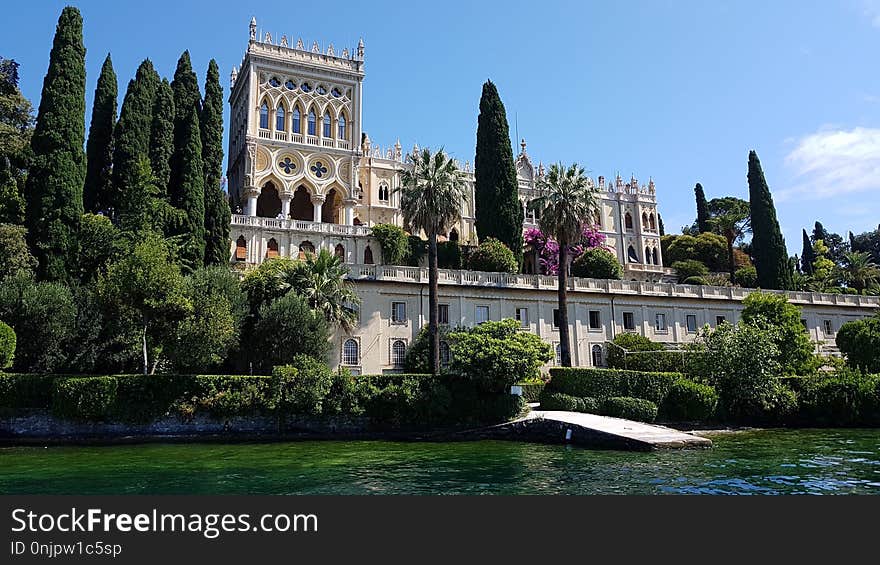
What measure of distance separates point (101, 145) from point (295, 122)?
18.2m

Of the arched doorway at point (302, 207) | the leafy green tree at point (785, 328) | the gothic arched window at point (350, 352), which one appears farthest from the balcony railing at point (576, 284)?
the arched doorway at point (302, 207)

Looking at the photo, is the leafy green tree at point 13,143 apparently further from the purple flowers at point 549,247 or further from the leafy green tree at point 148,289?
the purple flowers at point 549,247

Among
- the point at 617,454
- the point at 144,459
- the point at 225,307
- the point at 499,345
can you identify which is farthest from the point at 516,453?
the point at 225,307

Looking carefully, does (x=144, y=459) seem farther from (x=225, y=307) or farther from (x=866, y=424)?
(x=866, y=424)

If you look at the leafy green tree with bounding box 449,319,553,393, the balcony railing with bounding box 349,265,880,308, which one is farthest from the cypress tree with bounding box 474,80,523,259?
the leafy green tree with bounding box 449,319,553,393

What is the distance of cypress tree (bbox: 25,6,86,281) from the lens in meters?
33.8

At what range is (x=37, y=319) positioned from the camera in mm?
29969

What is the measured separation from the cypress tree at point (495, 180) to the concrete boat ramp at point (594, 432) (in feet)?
73.0

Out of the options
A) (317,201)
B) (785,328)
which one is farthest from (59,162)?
(785,328)

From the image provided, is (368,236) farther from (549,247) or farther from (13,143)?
(13,143)

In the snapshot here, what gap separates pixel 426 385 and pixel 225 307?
10.1 m

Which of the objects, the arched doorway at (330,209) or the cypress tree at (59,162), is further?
the arched doorway at (330,209)

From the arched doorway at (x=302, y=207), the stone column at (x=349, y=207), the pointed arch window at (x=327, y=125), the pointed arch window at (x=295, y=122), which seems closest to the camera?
the stone column at (x=349, y=207)

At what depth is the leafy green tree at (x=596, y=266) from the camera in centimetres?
5294
